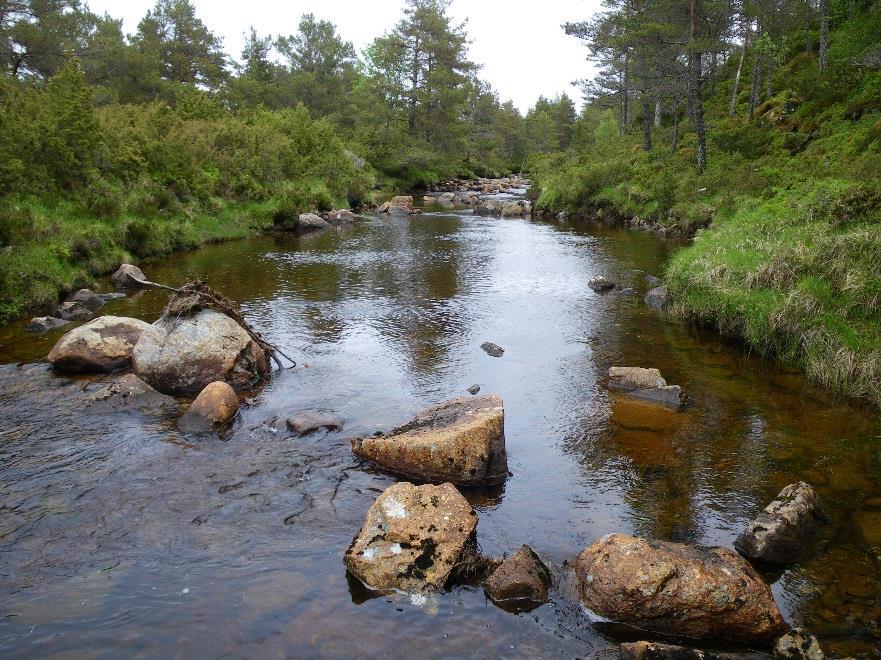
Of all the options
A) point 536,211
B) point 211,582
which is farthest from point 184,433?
point 536,211

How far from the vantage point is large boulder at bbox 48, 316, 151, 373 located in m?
13.4

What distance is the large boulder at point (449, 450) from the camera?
30.6 feet

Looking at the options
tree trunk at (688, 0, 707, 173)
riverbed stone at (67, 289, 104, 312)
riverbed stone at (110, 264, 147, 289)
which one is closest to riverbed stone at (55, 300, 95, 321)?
riverbed stone at (67, 289, 104, 312)

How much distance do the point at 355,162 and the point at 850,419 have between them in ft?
160

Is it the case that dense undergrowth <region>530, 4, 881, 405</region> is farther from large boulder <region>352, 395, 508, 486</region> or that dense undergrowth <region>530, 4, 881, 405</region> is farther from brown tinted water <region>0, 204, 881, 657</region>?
large boulder <region>352, 395, 508, 486</region>

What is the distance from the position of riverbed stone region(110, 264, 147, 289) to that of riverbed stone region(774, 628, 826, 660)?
21.4 metres

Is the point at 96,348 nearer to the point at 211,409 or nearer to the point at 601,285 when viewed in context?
the point at 211,409

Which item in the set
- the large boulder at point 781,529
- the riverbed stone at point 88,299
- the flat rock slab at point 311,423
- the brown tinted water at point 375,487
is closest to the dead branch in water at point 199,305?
the brown tinted water at point 375,487

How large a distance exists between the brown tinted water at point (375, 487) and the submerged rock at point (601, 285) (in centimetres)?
315

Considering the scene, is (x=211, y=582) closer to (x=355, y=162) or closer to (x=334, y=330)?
(x=334, y=330)

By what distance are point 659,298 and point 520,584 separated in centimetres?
1423

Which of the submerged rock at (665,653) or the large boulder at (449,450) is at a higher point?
the large boulder at (449,450)

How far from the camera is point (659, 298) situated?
63.4 ft

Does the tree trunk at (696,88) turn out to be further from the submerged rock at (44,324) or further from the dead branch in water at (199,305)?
the submerged rock at (44,324)
